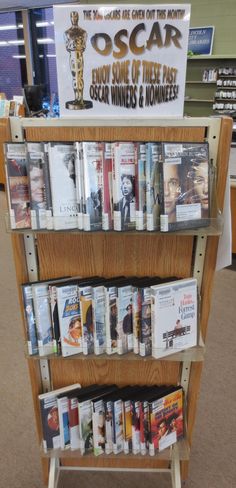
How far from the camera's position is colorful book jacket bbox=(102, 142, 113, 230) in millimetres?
1098

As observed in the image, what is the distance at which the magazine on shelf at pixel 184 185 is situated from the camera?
42.7 inches

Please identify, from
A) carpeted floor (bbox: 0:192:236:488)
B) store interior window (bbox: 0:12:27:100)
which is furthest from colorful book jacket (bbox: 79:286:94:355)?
store interior window (bbox: 0:12:27:100)

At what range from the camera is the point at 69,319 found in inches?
51.9

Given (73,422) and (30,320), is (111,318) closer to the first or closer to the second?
(30,320)

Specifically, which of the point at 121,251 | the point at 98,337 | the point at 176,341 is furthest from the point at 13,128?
the point at 176,341

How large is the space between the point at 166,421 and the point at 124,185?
3.23ft

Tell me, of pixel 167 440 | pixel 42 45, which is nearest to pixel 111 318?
pixel 167 440

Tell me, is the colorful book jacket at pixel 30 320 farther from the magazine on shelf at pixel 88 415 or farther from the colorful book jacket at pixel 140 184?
the colorful book jacket at pixel 140 184

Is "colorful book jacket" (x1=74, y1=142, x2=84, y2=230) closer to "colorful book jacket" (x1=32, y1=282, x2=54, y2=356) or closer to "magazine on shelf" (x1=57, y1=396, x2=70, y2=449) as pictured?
"colorful book jacket" (x1=32, y1=282, x2=54, y2=356)

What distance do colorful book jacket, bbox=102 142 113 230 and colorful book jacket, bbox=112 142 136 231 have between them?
0.01 meters

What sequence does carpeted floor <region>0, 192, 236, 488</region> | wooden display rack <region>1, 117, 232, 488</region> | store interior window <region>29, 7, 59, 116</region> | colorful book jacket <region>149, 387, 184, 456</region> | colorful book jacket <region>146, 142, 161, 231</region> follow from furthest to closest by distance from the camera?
store interior window <region>29, 7, 59, 116</region> → carpeted floor <region>0, 192, 236, 488</region> → colorful book jacket <region>149, 387, 184, 456</region> → wooden display rack <region>1, 117, 232, 488</region> → colorful book jacket <region>146, 142, 161, 231</region>

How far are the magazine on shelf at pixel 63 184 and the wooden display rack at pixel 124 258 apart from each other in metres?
0.05

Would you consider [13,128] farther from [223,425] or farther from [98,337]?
[223,425]

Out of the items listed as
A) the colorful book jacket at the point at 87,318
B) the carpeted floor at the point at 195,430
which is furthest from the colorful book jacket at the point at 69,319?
the carpeted floor at the point at 195,430
